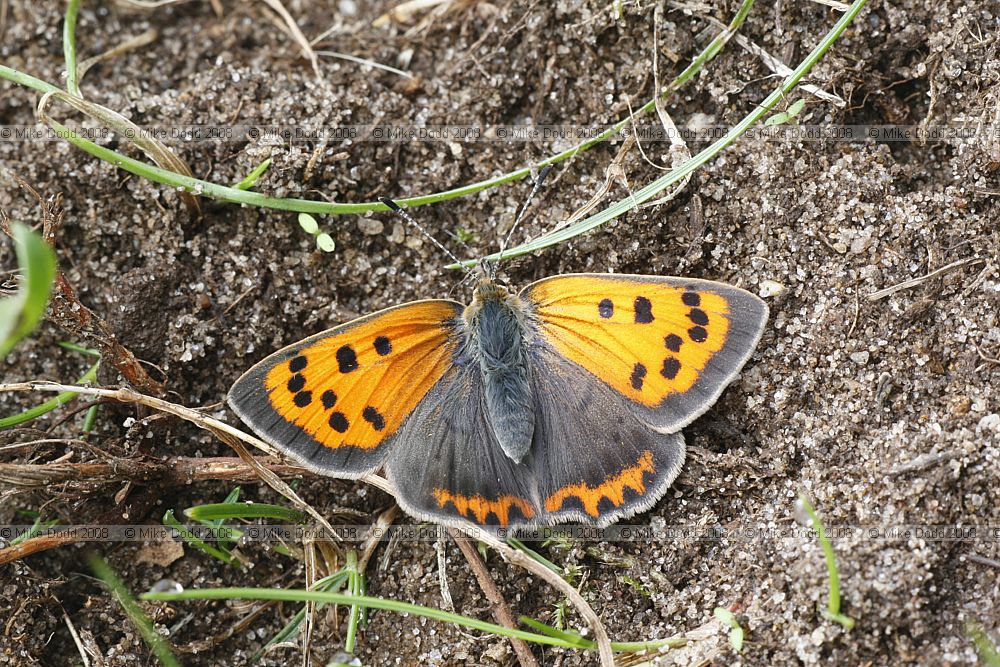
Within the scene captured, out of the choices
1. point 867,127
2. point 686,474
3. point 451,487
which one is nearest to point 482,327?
point 451,487

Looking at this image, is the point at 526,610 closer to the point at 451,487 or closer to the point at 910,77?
the point at 451,487

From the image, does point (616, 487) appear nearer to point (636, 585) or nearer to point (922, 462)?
point (636, 585)

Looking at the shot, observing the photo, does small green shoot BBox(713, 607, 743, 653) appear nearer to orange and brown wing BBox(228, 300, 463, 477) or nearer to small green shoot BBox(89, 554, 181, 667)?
orange and brown wing BBox(228, 300, 463, 477)

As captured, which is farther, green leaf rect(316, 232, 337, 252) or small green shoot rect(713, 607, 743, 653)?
green leaf rect(316, 232, 337, 252)

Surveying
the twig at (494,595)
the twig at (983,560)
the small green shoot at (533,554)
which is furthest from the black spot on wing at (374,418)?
the twig at (983,560)

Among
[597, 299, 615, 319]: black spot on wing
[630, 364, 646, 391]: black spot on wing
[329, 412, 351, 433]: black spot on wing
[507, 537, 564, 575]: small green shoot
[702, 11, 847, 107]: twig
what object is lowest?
[507, 537, 564, 575]: small green shoot

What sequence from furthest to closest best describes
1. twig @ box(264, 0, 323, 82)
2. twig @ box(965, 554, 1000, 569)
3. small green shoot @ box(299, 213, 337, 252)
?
twig @ box(264, 0, 323, 82)
small green shoot @ box(299, 213, 337, 252)
twig @ box(965, 554, 1000, 569)

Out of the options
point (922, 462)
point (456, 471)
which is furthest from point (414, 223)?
point (922, 462)

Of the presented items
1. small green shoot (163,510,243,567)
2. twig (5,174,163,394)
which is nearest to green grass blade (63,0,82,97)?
twig (5,174,163,394)
